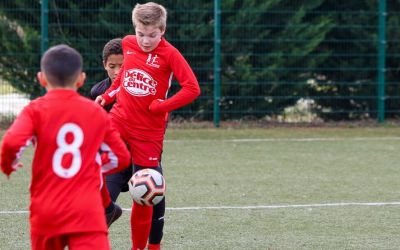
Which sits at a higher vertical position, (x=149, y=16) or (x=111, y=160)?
(x=149, y=16)

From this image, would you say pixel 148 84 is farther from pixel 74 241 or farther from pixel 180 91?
pixel 74 241

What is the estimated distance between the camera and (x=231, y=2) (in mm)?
15922

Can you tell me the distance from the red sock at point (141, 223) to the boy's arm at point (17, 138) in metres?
2.17

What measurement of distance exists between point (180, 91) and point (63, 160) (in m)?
2.12

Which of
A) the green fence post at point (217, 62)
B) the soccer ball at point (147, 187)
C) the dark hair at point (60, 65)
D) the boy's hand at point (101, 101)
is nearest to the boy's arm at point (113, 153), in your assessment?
the dark hair at point (60, 65)

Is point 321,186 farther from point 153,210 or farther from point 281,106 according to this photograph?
point 281,106

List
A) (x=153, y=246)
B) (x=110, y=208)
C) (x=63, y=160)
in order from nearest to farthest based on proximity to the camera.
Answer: (x=63, y=160) < (x=110, y=208) < (x=153, y=246)

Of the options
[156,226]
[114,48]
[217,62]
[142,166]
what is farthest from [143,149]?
[217,62]

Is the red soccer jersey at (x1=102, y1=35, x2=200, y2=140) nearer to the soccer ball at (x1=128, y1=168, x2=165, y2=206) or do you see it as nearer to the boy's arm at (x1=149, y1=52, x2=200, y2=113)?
the boy's arm at (x1=149, y1=52, x2=200, y2=113)

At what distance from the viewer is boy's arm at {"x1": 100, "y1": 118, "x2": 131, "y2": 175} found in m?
4.81

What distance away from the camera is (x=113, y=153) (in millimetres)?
4891

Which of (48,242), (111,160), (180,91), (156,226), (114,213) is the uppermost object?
(180,91)

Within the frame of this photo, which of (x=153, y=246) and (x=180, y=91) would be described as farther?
(x=153, y=246)

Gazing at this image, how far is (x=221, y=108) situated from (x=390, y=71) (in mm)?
3215
